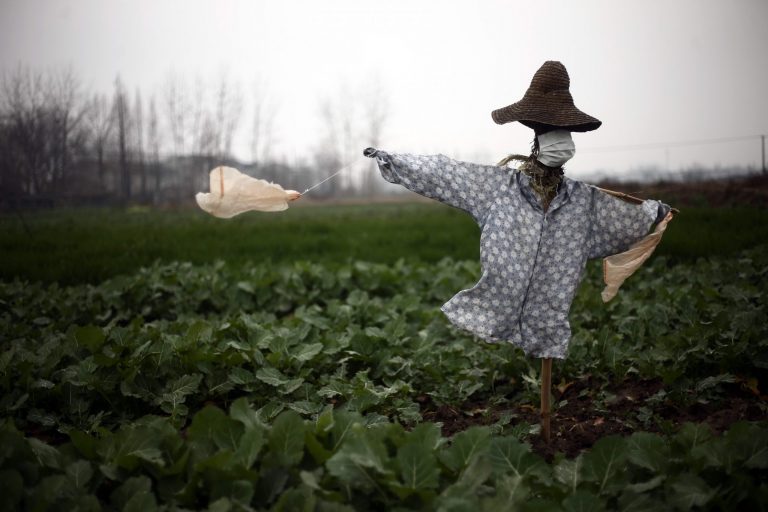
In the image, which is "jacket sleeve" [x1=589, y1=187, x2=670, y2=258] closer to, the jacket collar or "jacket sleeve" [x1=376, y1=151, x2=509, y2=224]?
the jacket collar

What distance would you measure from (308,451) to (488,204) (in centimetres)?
145

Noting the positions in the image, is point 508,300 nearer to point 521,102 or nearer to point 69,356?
point 521,102

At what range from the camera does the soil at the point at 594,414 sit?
2900 mm

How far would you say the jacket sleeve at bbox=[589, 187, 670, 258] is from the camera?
294 centimetres

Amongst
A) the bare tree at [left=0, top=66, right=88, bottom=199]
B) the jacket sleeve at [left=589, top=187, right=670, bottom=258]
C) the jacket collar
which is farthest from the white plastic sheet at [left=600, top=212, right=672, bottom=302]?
the bare tree at [left=0, top=66, right=88, bottom=199]

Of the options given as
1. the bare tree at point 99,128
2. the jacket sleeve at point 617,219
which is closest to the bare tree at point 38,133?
the bare tree at point 99,128

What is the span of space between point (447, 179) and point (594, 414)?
1622mm

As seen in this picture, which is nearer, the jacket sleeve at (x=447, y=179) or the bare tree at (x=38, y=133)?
the jacket sleeve at (x=447, y=179)

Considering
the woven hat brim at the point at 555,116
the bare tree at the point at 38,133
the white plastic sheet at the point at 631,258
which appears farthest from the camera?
the bare tree at the point at 38,133

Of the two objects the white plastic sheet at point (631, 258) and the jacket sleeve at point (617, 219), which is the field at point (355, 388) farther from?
the jacket sleeve at point (617, 219)

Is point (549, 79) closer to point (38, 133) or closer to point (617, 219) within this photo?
point (617, 219)

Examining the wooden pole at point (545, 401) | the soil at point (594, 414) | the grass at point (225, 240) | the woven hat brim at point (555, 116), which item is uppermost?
the woven hat brim at point (555, 116)

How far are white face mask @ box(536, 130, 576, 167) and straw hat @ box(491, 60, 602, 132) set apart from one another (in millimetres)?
49

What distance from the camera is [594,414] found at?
129 inches
